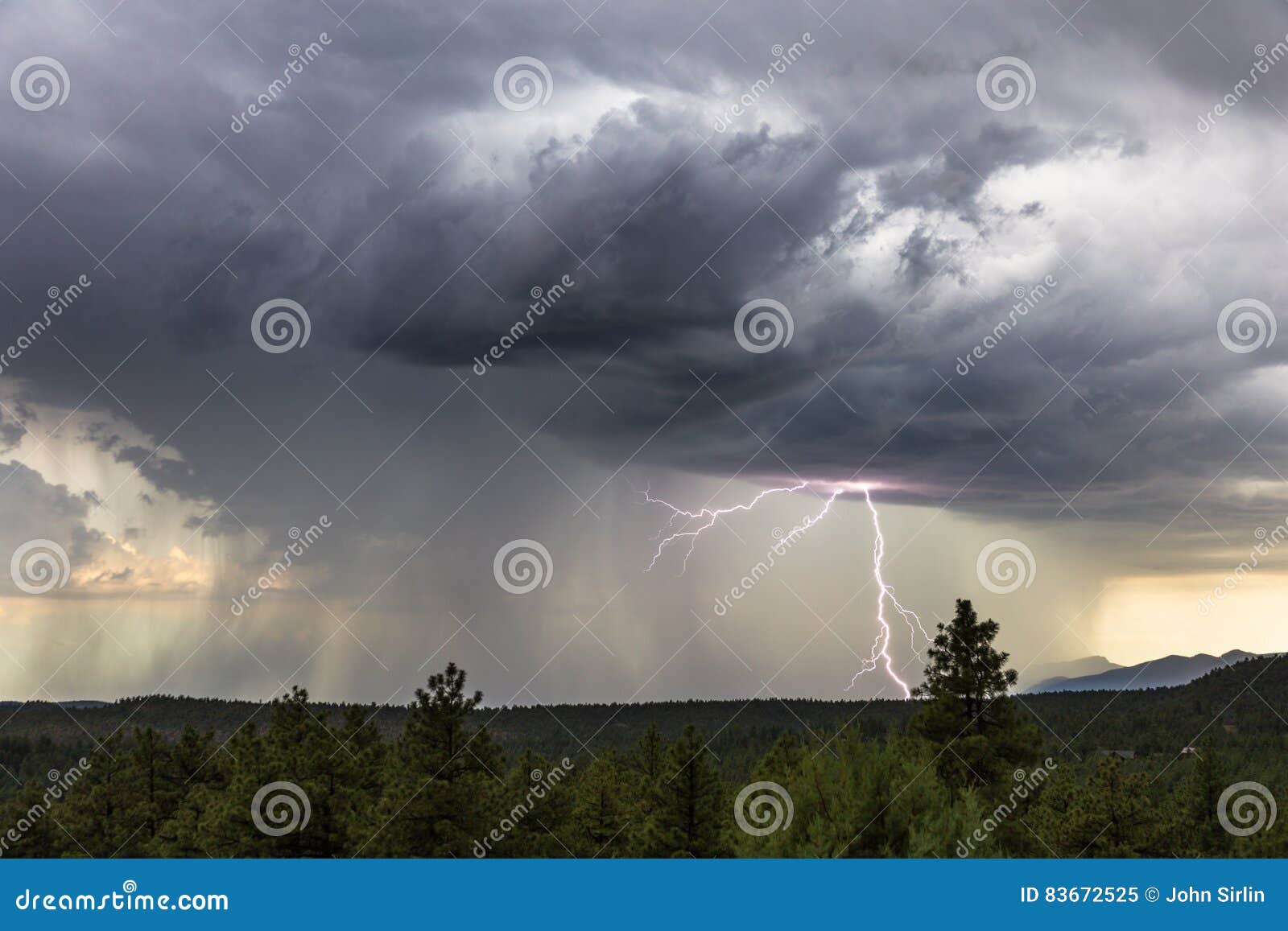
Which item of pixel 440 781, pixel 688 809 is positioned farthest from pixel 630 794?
pixel 440 781

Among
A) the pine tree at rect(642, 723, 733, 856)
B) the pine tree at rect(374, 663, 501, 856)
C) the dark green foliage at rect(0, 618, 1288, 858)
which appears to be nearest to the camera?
the dark green foliage at rect(0, 618, 1288, 858)

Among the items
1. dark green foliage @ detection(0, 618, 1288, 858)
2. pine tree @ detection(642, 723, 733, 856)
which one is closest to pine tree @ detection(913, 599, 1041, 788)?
dark green foliage @ detection(0, 618, 1288, 858)

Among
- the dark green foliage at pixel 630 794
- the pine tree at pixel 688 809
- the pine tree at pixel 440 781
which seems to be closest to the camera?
the dark green foliage at pixel 630 794

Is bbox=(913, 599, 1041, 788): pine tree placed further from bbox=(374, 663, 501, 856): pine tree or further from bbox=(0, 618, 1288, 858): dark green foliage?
bbox=(374, 663, 501, 856): pine tree

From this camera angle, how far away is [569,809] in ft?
177

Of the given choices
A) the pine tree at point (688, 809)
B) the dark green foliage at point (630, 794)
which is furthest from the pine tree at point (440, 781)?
the pine tree at point (688, 809)

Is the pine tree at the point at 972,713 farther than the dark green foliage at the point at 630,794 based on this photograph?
Yes

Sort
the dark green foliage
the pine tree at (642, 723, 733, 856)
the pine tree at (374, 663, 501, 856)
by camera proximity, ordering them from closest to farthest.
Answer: the dark green foliage → the pine tree at (374, 663, 501, 856) → the pine tree at (642, 723, 733, 856)

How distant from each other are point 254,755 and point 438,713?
331 inches

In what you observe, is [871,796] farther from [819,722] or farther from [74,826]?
[819,722]

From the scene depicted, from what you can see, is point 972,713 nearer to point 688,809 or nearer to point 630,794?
point 688,809

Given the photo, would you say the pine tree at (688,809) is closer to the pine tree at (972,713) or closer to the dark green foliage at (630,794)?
the dark green foliage at (630,794)

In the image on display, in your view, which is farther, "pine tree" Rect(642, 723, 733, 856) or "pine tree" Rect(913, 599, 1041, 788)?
"pine tree" Rect(642, 723, 733, 856)

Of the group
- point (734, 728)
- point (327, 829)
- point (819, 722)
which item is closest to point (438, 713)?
point (327, 829)
